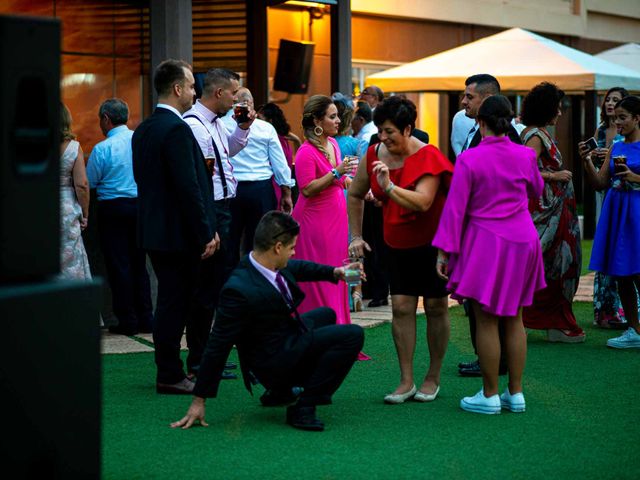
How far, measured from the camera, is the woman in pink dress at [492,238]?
6066 millimetres

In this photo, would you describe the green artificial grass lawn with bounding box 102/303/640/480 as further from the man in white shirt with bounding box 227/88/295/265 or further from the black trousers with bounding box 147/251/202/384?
the man in white shirt with bounding box 227/88/295/265

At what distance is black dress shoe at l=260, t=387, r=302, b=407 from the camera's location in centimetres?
627

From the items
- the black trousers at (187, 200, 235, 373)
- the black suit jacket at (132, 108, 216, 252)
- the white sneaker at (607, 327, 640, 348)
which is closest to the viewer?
the black suit jacket at (132, 108, 216, 252)

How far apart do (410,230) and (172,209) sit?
1.35 m

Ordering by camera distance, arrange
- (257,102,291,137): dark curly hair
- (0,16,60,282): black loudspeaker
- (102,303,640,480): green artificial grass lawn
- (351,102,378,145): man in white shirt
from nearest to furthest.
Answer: (0,16,60,282): black loudspeaker
(102,303,640,480): green artificial grass lawn
(257,102,291,137): dark curly hair
(351,102,378,145): man in white shirt

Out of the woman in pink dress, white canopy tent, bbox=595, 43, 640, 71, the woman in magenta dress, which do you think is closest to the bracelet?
the woman in pink dress

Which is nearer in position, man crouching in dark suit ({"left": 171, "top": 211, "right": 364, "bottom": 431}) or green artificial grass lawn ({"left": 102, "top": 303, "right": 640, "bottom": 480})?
green artificial grass lawn ({"left": 102, "top": 303, "right": 640, "bottom": 480})

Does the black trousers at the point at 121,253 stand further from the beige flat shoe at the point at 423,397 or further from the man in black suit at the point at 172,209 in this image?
the beige flat shoe at the point at 423,397

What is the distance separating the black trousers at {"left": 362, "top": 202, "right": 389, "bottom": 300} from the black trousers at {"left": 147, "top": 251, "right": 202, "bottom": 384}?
14.2 ft

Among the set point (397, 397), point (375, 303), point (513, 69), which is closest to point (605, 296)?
point (375, 303)

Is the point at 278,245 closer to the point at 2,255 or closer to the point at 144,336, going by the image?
the point at 2,255

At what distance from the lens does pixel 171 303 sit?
6773 millimetres

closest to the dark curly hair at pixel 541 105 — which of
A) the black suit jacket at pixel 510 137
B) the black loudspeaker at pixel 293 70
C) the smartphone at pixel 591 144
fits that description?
the black suit jacket at pixel 510 137

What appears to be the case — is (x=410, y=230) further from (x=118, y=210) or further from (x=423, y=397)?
(x=118, y=210)
